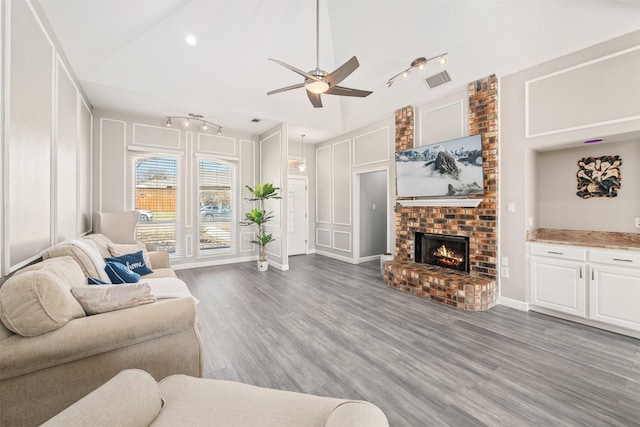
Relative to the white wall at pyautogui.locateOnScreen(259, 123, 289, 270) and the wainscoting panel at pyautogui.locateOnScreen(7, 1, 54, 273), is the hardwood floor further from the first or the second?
the white wall at pyautogui.locateOnScreen(259, 123, 289, 270)

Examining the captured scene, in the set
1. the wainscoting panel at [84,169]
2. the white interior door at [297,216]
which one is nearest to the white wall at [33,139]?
the wainscoting panel at [84,169]

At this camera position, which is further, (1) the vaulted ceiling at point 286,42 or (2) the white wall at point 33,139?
(1) the vaulted ceiling at point 286,42

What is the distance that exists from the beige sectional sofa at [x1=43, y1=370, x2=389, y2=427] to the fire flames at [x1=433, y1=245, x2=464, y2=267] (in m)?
3.67

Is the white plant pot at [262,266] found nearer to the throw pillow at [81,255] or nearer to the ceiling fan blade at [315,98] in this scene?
the throw pillow at [81,255]

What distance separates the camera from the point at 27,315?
49.8 inches

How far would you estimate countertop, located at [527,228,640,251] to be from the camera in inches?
110

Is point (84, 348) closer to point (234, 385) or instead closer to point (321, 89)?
point (234, 385)

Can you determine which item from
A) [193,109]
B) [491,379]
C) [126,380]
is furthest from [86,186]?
[491,379]

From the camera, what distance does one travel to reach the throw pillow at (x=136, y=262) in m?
3.07

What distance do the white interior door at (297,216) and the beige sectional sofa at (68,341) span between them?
17.6 feet

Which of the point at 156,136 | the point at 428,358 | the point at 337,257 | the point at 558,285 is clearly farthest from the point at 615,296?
the point at 156,136

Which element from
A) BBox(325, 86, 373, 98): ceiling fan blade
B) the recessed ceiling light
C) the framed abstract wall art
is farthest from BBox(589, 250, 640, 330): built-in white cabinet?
the recessed ceiling light

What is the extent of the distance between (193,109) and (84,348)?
14.7ft

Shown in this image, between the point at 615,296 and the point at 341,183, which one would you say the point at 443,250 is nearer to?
the point at 615,296
